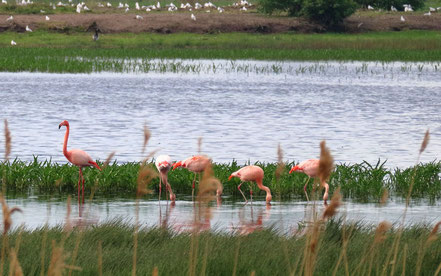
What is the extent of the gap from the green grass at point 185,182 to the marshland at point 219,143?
33 millimetres

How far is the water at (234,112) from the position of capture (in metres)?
22.3

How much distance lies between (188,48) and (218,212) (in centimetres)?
5212

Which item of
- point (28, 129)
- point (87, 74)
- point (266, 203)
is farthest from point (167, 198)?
point (87, 74)

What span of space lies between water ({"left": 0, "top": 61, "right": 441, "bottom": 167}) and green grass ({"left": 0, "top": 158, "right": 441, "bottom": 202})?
12.4 feet

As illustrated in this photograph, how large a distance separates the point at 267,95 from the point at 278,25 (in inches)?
1541

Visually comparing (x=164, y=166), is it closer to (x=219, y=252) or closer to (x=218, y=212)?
(x=218, y=212)

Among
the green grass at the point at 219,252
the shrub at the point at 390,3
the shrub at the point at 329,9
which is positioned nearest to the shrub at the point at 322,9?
the shrub at the point at 329,9

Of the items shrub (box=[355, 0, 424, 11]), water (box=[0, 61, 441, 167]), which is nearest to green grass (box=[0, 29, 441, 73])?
water (box=[0, 61, 441, 167])

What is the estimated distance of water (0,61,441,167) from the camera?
22.3m

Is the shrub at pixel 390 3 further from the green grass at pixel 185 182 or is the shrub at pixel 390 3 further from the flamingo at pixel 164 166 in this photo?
the flamingo at pixel 164 166

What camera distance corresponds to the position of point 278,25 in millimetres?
77625

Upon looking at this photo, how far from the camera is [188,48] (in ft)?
212

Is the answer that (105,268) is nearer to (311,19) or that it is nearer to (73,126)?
(73,126)

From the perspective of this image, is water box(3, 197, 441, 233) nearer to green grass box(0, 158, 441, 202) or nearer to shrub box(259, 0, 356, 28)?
green grass box(0, 158, 441, 202)
